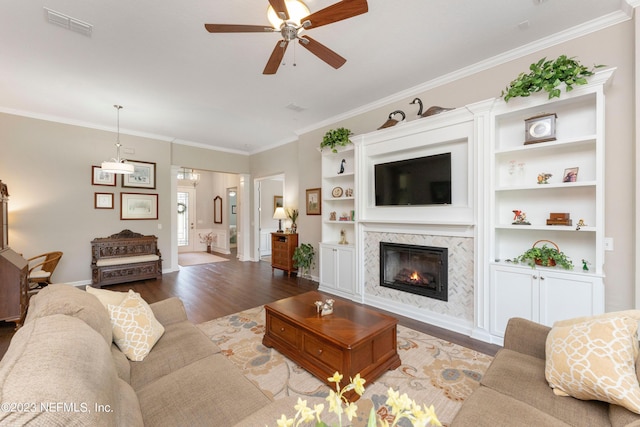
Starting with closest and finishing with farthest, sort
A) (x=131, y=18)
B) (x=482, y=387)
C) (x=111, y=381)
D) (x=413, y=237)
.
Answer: (x=111, y=381) < (x=482, y=387) < (x=131, y=18) < (x=413, y=237)

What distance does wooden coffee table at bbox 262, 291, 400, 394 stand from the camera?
208cm

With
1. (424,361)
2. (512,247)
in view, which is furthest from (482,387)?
(512,247)

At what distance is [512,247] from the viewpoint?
3.07m

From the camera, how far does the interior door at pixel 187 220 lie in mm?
9641

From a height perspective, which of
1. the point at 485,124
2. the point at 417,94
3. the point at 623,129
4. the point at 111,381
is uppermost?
the point at 417,94

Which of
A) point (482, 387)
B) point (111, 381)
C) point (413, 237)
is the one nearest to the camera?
point (111, 381)

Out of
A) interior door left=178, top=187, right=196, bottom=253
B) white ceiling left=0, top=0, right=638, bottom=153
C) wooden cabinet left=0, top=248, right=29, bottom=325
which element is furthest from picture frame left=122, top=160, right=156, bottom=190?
interior door left=178, top=187, right=196, bottom=253

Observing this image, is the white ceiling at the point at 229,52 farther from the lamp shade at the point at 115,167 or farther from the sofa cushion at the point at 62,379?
the sofa cushion at the point at 62,379

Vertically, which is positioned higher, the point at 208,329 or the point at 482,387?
the point at 482,387

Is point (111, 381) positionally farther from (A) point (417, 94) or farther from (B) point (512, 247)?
(A) point (417, 94)

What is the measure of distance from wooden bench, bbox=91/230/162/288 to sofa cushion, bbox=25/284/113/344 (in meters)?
4.21

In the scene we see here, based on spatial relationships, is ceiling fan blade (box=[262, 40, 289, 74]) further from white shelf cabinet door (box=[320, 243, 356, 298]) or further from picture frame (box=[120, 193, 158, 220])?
picture frame (box=[120, 193, 158, 220])

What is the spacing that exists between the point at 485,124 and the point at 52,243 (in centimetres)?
716

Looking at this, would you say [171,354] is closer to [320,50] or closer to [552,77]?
[320,50]
